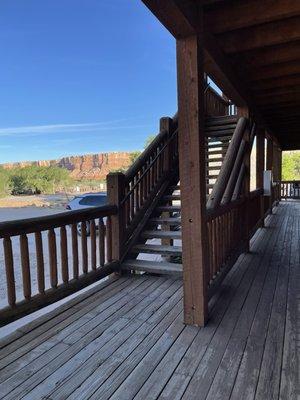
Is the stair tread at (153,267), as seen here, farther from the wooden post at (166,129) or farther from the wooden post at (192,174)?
the wooden post at (166,129)

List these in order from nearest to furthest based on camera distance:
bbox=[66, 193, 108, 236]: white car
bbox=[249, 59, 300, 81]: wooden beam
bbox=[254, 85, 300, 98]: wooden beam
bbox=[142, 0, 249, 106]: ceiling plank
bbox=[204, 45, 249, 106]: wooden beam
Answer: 1. bbox=[142, 0, 249, 106]: ceiling plank
2. bbox=[204, 45, 249, 106]: wooden beam
3. bbox=[249, 59, 300, 81]: wooden beam
4. bbox=[254, 85, 300, 98]: wooden beam
5. bbox=[66, 193, 108, 236]: white car

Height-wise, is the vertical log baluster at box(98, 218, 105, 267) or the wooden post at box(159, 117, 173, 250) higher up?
the wooden post at box(159, 117, 173, 250)

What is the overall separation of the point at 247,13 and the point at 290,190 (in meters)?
12.5

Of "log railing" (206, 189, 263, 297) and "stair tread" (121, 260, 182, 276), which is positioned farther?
"stair tread" (121, 260, 182, 276)

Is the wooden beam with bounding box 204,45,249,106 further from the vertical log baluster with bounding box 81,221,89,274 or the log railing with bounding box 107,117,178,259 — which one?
the vertical log baluster with bounding box 81,221,89,274

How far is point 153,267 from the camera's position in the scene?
3570mm

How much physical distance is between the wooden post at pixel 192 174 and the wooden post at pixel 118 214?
138 cm

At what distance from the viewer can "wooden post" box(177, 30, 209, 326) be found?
225 cm

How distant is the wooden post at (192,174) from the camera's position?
225cm

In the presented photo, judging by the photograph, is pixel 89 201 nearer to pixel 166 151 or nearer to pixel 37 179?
pixel 166 151

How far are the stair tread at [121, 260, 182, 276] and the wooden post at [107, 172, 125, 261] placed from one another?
0.45ft

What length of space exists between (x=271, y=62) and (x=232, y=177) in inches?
50.2

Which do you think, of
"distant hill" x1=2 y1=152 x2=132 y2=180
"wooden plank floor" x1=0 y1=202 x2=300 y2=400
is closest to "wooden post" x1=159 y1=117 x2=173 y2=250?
"wooden plank floor" x1=0 y1=202 x2=300 y2=400

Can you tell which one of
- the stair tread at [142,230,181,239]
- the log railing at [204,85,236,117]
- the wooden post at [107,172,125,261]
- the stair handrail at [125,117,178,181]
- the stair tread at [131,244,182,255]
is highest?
the log railing at [204,85,236,117]
